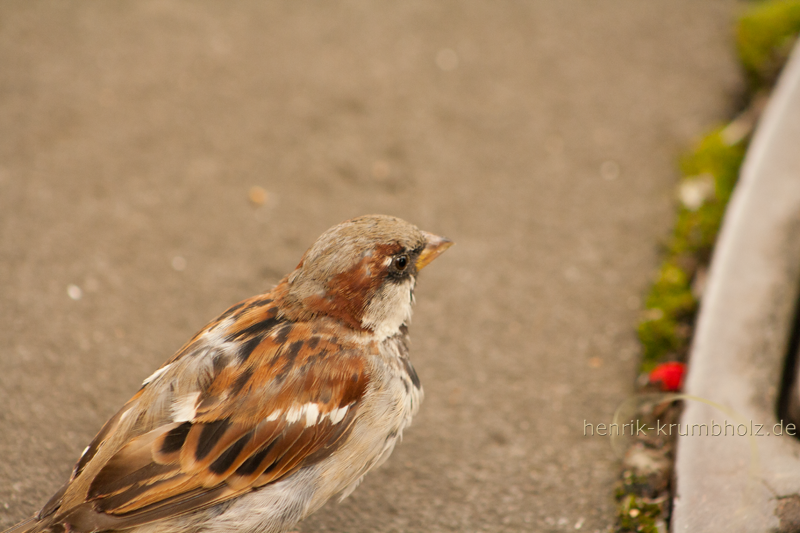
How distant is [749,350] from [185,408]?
8.26ft

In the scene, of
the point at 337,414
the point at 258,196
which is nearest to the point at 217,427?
the point at 337,414

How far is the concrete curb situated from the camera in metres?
2.88

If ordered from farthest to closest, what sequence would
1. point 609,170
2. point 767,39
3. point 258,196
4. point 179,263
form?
point 767,39
point 609,170
point 258,196
point 179,263

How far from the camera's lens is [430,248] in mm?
2953

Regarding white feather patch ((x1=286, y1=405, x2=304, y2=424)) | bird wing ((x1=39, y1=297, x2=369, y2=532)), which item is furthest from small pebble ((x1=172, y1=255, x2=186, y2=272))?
white feather patch ((x1=286, y1=405, x2=304, y2=424))

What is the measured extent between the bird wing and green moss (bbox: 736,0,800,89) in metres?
4.25

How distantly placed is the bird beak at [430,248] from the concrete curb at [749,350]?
53.0 inches

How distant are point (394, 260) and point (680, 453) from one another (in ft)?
4.93

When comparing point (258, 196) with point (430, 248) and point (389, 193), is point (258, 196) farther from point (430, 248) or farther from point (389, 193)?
point (430, 248)

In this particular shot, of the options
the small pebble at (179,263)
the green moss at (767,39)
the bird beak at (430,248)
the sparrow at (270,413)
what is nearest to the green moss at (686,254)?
the green moss at (767,39)

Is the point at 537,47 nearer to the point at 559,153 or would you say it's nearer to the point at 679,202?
the point at 559,153

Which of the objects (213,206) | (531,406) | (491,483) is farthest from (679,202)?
(213,206)

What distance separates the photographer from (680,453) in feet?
10.0

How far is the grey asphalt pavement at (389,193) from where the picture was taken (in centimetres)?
337
